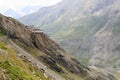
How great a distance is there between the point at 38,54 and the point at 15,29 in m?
12.4

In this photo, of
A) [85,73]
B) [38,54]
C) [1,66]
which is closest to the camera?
[1,66]

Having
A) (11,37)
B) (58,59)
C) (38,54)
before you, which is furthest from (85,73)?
(11,37)

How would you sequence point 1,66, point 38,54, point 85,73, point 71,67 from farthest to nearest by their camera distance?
point 85,73
point 71,67
point 38,54
point 1,66

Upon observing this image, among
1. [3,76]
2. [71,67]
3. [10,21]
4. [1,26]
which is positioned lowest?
[3,76]

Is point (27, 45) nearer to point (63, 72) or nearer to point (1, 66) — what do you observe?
point (63, 72)

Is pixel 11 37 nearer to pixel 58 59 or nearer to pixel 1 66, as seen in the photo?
pixel 58 59

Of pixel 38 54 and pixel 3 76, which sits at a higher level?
pixel 38 54

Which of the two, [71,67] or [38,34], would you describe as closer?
[38,34]

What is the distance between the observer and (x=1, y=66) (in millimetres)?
40688

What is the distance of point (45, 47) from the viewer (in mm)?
134750

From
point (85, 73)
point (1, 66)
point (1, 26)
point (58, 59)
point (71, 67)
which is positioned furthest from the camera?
point (85, 73)

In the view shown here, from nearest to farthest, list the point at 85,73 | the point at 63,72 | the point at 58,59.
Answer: the point at 63,72 < the point at 58,59 < the point at 85,73

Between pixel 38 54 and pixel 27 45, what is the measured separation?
5.18 meters

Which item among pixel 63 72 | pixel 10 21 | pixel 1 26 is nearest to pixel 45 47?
pixel 63 72
